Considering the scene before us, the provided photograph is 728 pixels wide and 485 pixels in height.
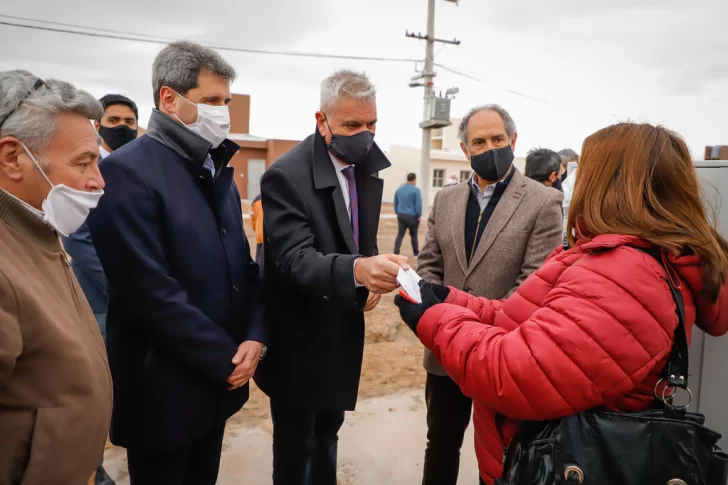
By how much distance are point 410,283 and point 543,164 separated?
2873 mm

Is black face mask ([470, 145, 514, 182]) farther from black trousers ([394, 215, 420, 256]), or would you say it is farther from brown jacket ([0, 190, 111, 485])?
black trousers ([394, 215, 420, 256])

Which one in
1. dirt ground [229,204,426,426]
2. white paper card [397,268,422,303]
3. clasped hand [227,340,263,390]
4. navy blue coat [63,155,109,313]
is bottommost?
dirt ground [229,204,426,426]

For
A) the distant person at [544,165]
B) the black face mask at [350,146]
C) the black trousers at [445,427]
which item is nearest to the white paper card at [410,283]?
the black face mask at [350,146]

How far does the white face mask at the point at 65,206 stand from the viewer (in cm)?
129

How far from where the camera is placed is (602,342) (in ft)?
3.85

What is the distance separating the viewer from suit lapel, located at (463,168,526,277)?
8.03ft

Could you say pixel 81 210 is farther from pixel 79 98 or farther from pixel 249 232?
pixel 249 232

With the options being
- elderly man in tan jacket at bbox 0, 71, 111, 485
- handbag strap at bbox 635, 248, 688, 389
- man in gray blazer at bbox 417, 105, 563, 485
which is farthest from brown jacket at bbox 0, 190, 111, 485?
man in gray blazer at bbox 417, 105, 563, 485

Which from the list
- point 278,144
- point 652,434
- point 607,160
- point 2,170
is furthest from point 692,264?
point 278,144

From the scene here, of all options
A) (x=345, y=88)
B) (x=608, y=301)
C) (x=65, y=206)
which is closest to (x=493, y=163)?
(x=345, y=88)

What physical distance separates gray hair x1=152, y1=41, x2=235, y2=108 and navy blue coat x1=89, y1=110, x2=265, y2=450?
15cm

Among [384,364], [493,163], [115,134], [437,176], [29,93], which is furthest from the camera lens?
[437,176]

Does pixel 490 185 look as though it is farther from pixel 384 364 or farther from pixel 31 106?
pixel 384 364

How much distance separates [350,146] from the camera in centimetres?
210
